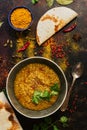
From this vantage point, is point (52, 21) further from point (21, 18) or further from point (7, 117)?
point (7, 117)

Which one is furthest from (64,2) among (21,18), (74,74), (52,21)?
(74,74)

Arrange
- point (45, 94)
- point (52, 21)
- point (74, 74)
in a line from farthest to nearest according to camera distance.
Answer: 1. point (52, 21)
2. point (74, 74)
3. point (45, 94)

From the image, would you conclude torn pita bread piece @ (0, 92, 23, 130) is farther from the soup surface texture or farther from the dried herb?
the dried herb

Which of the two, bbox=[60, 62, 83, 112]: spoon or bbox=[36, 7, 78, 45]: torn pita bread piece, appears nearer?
bbox=[60, 62, 83, 112]: spoon

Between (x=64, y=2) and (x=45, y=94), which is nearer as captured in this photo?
(x=45, y=94)

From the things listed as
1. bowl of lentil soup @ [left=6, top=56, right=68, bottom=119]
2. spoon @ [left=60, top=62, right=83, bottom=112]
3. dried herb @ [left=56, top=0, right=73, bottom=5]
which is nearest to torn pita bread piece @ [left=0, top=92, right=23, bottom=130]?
bowl of lentil soup @ [left=6, top=56, right=68, bottom=119]

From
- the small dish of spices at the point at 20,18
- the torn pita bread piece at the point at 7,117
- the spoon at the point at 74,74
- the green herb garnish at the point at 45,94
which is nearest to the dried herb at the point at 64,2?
the small dish of spices at the point at 20,18

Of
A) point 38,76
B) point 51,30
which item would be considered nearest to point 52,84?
point 38,76
